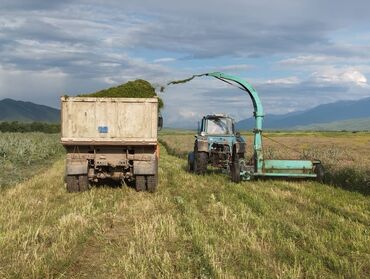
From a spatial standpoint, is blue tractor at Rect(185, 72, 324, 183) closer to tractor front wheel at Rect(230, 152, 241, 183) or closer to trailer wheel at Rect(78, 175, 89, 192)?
tractor front wheel at Rect(230, 152, 241, 183)

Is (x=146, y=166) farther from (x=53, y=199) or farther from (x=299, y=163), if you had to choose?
(x=299, y=163)

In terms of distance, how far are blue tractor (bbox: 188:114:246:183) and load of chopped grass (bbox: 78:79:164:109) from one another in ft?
8.72

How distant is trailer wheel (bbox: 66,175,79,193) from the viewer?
14555 millimetres

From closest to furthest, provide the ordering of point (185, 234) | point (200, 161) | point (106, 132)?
point (185, 234) → point (106, 132) → point (200, 161)

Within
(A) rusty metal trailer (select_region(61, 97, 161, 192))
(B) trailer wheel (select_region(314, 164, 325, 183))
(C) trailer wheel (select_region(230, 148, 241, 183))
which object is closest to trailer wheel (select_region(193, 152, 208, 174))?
(C) trailer wheel (select_region(230, 148, 241, 183))

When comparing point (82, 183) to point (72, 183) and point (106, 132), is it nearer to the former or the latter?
point (72, 183)

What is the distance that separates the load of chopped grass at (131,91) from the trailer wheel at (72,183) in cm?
401

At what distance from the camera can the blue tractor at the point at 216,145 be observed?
18797mm

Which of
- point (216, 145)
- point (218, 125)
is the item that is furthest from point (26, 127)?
point (216, 145)

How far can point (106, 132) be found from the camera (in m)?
14.6

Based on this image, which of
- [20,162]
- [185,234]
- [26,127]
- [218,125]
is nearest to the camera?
[185,234]

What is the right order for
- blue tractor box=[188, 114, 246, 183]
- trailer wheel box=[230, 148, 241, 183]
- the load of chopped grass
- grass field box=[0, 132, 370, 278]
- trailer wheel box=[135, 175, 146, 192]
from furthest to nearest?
blue tractor box=[188, 114, 246, 183] → the load of chopped grass → trailer wheel box=[230, 148, 241, 183] → trailer wheel box=[135, 175, 146, 192] → grass field box=[0, 132, 370, 278]

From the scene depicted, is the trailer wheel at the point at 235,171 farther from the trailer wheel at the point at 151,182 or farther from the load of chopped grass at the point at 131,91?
the load of chopped grass at the point at 131,91

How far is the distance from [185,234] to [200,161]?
10.3m
